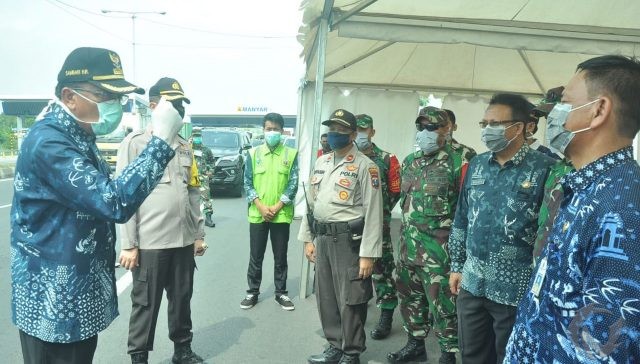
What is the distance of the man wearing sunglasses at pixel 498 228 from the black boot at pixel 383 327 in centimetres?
145

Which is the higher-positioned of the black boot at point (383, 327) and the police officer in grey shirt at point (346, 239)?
the police officer in grey shirt at point (346, 239)

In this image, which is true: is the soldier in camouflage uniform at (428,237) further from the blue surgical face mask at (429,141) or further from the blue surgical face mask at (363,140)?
the blue surgical face mask at (363,140)

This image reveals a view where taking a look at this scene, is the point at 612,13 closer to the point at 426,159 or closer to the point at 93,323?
the point at 426,159

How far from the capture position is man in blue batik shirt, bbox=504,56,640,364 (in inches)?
43.0

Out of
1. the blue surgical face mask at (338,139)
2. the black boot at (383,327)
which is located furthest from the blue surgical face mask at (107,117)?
the black boot at (383,327)

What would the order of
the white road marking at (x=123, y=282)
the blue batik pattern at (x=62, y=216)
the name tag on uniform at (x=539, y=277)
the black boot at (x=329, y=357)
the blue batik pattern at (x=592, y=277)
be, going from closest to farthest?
the blue batik pattern at (x=592, y=277)
the name tag on uniform at (x=539, y=277)
the blue batik pattern at (x=62, y=216)
the black boot at (x=329, y=357)
the white road marking at (x=123, y=282)

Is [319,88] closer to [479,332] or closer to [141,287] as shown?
[141,287]

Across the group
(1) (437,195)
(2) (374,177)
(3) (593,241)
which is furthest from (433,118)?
(3) (593,241)

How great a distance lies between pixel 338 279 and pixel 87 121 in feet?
6.54

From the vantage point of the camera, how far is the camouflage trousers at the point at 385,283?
4047 mm

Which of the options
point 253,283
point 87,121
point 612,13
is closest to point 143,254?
point 87,121

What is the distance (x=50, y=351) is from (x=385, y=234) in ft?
9.94

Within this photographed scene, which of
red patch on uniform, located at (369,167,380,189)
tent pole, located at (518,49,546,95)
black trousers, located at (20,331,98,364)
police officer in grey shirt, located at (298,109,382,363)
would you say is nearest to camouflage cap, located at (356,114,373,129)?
police officer in grey shirt, located at (298,109,382,363)

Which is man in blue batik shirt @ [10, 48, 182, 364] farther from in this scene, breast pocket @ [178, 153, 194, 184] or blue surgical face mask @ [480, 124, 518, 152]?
blue surgical face mask @ [480, 124, 518, 152]
